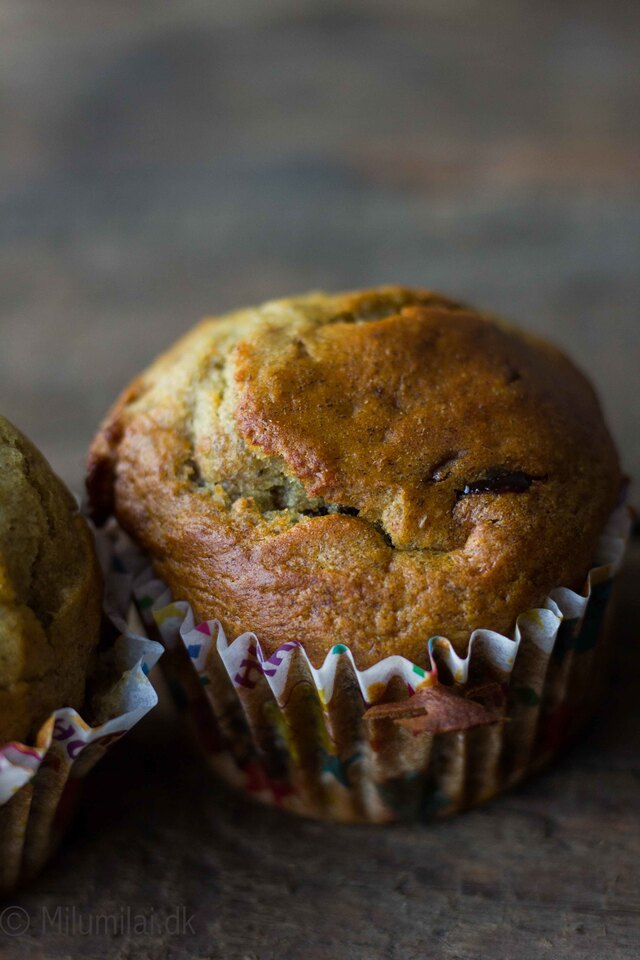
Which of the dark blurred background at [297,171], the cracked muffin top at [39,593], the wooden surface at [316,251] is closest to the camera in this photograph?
the cracked muffin top at [39,593]

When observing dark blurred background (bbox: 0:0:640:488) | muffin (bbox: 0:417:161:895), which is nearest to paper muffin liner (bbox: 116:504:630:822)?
muffin (bbox: 0:417:161:895)

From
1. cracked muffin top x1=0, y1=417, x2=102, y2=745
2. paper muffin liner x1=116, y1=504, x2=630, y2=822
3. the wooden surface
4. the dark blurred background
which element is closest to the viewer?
cracked muffin top x1=0, y1=417, x2=102, y2=745

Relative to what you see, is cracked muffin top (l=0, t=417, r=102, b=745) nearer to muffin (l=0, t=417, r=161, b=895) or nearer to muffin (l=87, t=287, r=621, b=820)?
muffin (l=0, t=417, r=161, b=895)

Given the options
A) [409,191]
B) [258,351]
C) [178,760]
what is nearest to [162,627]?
[178,760]

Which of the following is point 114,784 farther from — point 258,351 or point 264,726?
point 258,351

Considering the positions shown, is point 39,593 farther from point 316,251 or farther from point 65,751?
point 316,251

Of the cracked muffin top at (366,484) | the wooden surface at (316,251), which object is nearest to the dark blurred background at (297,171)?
the wooden surface at (316,251)

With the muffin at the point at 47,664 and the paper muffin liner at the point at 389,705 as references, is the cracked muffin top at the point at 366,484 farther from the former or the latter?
the muffin at the point at 47,664
